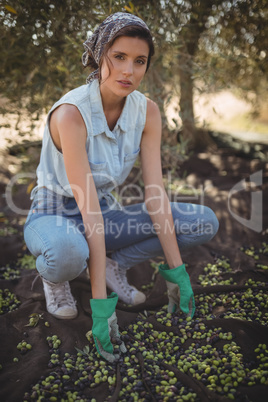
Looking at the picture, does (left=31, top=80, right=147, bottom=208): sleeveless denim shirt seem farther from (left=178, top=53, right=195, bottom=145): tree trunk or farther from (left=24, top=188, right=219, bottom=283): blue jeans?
(left=178, top=53, right=195, bottom=145): tree trunk

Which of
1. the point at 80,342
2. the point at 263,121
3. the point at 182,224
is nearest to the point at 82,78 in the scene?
the point at 182,224

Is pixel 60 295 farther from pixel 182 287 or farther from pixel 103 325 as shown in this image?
pixel 182 287

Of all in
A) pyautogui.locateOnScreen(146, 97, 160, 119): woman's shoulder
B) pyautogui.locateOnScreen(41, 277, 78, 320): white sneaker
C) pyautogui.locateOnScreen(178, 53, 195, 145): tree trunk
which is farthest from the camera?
pyautogui.locateOnScreen(178, 53, 195, 145): tree trunk

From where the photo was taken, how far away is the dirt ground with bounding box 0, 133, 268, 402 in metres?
1.79

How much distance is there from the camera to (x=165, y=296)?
8.29 feet

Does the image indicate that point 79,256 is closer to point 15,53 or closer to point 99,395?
point 99,395

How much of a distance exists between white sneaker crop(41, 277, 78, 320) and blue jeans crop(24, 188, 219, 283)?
16 cm

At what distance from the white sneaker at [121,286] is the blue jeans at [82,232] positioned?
2.5 inches

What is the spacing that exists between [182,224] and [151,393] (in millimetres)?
1073

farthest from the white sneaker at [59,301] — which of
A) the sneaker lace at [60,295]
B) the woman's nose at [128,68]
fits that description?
the woman's nose at [128,68]

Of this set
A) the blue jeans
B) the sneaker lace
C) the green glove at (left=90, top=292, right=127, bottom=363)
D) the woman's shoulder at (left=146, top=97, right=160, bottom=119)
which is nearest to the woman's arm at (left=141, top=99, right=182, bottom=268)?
the woman's shoulder at (left=146, top=97, right=160, bottom=119)

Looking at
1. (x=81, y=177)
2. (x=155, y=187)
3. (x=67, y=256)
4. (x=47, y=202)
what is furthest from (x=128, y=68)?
(x=67, y=256)

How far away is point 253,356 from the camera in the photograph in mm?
1968

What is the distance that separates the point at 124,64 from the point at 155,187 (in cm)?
81
